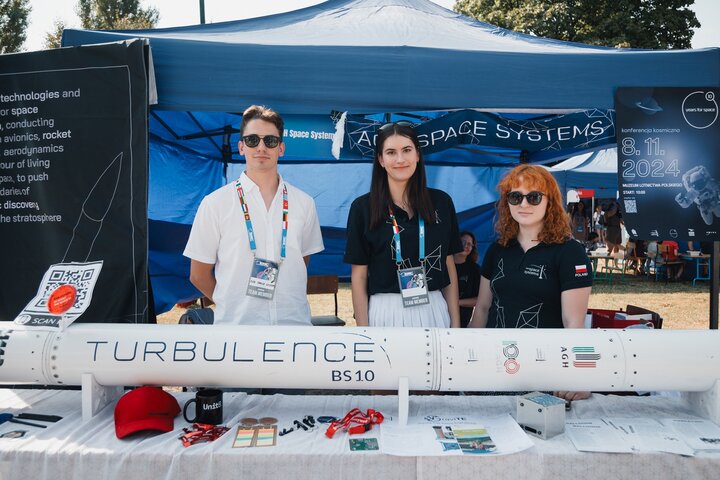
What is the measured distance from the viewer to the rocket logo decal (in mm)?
2018

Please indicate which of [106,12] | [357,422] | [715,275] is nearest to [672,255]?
[715,275]

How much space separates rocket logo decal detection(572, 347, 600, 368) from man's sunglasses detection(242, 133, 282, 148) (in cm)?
154

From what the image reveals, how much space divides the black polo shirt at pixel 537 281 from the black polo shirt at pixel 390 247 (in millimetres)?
274

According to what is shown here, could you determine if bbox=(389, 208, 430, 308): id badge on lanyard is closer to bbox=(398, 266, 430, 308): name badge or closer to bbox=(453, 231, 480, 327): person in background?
bbox=(398, 266, 430, 308): name badge

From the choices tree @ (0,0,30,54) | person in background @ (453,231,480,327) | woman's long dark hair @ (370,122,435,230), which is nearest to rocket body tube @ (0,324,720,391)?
woman's long dark hair @ (370,122,435,230)

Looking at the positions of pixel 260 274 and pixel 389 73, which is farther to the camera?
pixel 389 73

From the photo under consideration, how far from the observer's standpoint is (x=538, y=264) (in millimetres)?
2150

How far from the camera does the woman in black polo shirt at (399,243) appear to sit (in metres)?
2.24

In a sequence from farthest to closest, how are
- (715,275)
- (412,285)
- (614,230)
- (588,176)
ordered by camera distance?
(614,230)
(588,176)
(715,275)
(412,285)

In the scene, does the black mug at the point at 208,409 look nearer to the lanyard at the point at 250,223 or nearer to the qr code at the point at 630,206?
the lanyard at the point at 250,223

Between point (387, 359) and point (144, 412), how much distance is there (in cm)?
93

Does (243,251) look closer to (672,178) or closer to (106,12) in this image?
(672,178)

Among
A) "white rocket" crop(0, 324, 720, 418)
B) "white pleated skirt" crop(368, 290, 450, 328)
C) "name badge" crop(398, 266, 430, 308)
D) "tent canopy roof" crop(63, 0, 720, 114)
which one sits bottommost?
"white rocket" crop(0, 324, 720, 418)

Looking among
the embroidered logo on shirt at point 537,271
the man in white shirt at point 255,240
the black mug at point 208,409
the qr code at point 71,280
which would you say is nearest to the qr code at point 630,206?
the embroidered logo on shirt at point 537,271
